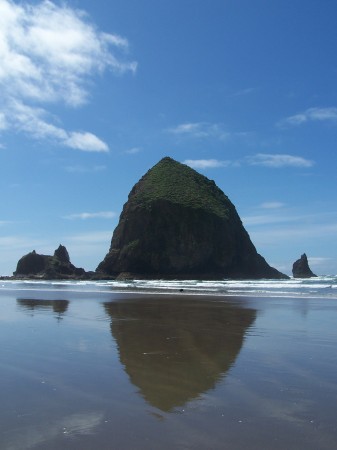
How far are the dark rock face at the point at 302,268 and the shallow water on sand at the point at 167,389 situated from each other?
360 feet

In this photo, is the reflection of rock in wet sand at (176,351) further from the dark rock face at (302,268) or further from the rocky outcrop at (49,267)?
the dark rock face at (302,268)

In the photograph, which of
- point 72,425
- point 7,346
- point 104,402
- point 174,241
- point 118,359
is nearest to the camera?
point 72,425

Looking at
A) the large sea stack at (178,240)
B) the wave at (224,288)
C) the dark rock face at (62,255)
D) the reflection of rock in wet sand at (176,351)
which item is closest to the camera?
the reflection of rock in wet sand at (176,351)

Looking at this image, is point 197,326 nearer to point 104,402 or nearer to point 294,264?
point 104,402

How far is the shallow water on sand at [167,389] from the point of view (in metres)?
4.61

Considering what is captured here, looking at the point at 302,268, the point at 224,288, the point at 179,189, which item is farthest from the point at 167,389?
the point at 302,268

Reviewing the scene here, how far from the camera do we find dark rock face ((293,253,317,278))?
11731 cm

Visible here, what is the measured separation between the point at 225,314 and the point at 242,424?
530 inches

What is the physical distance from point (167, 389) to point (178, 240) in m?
85.3

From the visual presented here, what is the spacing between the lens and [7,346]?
9.98m

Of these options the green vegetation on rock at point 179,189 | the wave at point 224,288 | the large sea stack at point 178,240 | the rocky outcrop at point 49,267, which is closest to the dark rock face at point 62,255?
the rocky outcrop at point 49,267

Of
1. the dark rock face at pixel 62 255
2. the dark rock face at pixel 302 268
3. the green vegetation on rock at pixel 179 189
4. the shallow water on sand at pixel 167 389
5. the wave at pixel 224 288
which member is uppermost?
the green vegetation on rock at pixel 179 189

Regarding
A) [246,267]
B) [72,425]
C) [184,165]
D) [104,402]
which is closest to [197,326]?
[104,402]

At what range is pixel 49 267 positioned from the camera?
105250 mm
